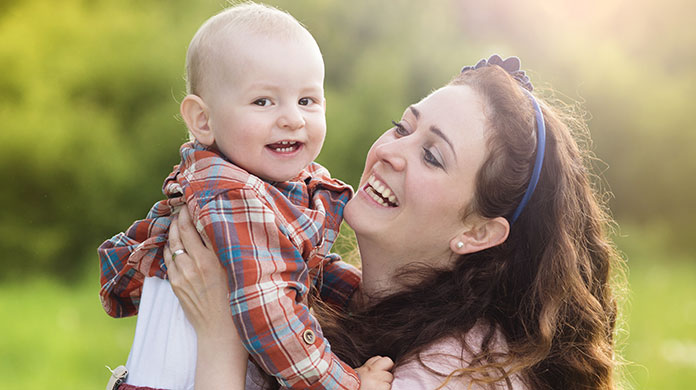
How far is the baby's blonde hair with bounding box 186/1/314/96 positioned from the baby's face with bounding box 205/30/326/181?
3cm

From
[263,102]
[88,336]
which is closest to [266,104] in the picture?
[263,102]

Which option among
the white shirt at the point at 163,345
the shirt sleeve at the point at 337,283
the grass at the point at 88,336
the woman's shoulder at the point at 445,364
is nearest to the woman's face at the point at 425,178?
the shirt sleeve at the point at 337,283

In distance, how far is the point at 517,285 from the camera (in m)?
2.10

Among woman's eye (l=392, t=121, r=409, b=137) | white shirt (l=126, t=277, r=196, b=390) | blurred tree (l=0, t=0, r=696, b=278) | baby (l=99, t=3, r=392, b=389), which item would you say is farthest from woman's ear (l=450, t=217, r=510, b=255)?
blurred tree (l=0, t=0, r=696, b=278)

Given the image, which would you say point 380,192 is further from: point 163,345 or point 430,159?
point 163,345

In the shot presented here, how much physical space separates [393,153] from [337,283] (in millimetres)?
502

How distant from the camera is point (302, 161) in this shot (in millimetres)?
1763

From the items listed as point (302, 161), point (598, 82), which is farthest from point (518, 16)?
point (302, 161)

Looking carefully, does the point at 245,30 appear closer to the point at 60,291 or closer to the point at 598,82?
the point at 60,291

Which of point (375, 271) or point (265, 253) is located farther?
point (375, 271)

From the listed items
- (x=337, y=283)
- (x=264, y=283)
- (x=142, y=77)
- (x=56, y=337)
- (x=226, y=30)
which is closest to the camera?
(x=264, y=283)

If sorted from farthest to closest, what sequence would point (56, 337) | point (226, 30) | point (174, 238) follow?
point (56, 337) < point (174, 238) < point (226, 30)

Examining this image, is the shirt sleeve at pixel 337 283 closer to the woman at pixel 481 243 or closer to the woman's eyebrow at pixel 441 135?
the woman at pixel 481 243

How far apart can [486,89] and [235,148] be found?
815 millimetres
